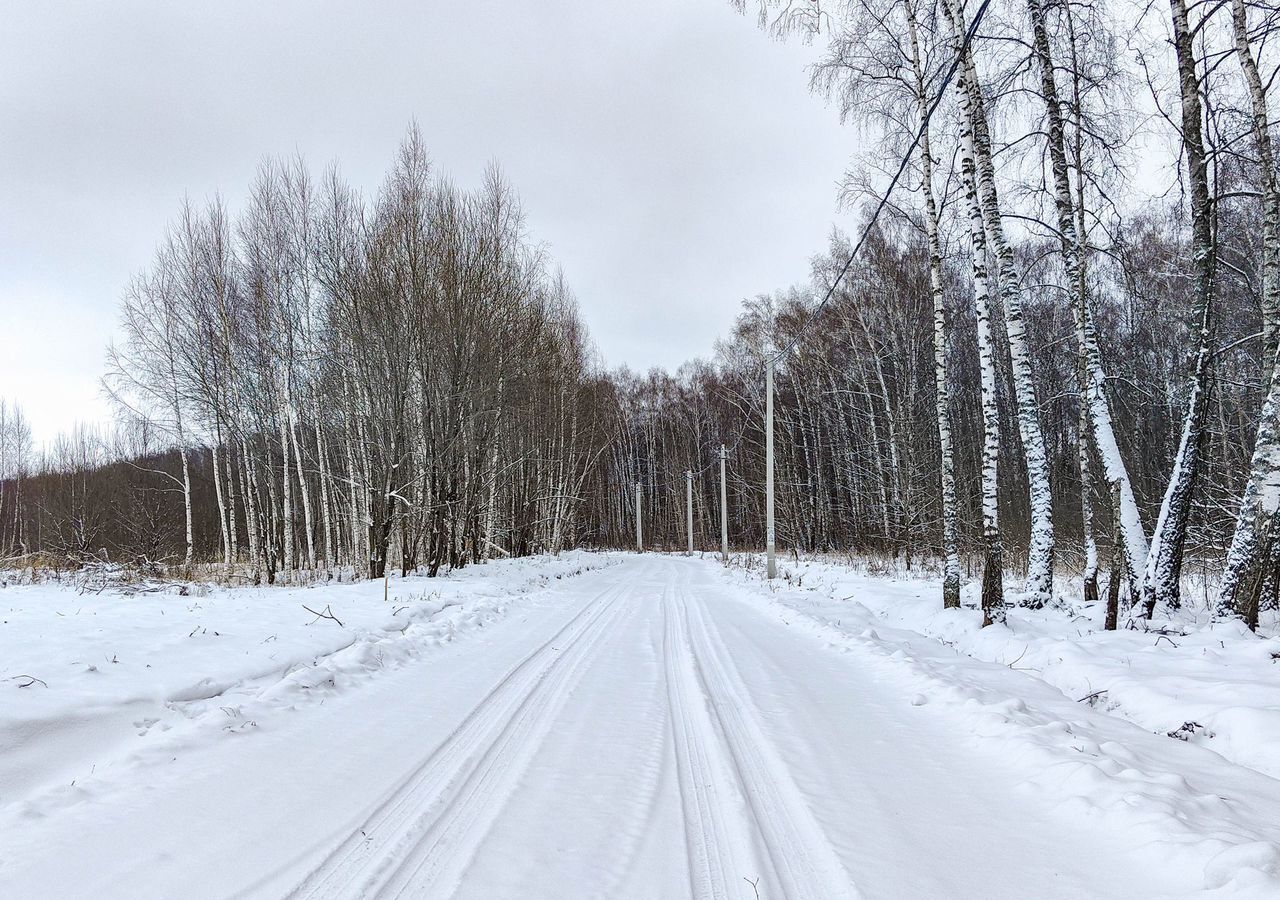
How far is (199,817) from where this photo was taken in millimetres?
2600

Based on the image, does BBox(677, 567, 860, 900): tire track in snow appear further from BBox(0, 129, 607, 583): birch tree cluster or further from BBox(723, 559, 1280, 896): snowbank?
BBox(0, 129, 607, 583): birch tree cluster

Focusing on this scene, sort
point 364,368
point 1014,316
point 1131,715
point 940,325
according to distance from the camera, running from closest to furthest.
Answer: point 1131,715
point 1014,316
point 940,325
point 364,368

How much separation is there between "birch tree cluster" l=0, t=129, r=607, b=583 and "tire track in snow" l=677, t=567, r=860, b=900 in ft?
34.4

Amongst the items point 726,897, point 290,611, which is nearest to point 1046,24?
point 726,897

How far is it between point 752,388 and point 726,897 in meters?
27.0

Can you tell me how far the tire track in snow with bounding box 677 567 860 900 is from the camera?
2127 mm

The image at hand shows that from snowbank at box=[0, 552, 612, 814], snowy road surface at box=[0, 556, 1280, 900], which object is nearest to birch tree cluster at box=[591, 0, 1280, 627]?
snowy road surface at box=[0, 556, 1280, 900]

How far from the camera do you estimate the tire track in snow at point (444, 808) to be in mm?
2148

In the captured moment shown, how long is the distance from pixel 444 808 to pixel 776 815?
1557mm

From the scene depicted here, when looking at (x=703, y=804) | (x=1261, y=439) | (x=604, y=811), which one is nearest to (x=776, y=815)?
(x=703, y=804)

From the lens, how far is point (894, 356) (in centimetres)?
1952

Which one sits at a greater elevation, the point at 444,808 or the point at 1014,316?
the point at 1014,316

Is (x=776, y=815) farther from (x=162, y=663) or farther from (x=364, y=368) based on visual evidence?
(x=364, y=368)

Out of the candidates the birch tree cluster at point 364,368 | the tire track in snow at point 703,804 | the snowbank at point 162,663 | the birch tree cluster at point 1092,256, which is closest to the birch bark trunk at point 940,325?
the birch tree cluster at point 1092,256
